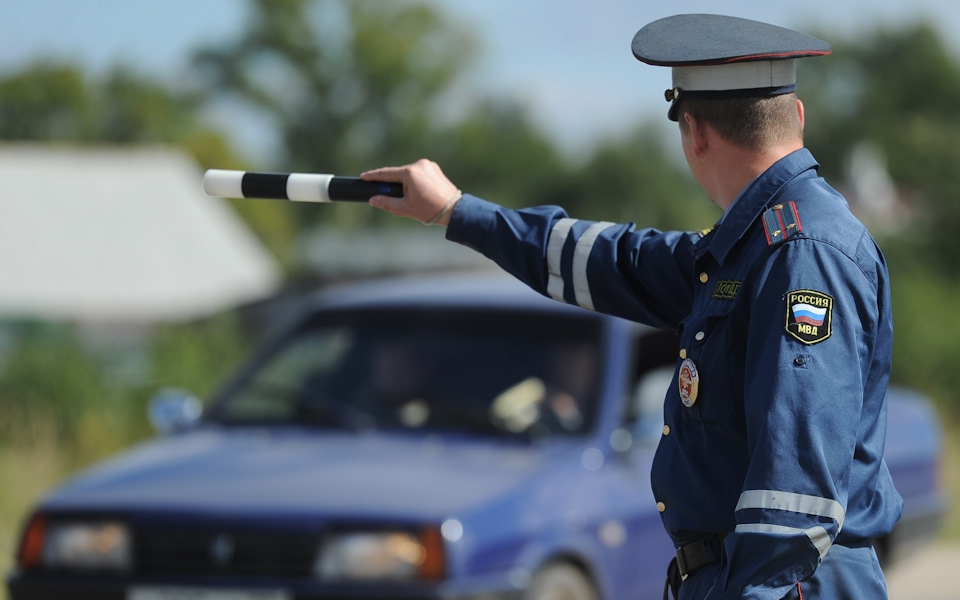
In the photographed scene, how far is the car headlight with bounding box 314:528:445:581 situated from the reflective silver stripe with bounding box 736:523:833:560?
7.55 feet

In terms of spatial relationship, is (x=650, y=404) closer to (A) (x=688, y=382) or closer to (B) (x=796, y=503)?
(A) (x=688, y=382)

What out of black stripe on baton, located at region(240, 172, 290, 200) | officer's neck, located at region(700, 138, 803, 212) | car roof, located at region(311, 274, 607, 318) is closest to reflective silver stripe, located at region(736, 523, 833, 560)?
officer's neck, located at region(700, 138, 803, 212)

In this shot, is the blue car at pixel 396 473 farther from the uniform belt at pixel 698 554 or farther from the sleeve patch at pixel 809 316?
the sleeve patch at pixel 809 316

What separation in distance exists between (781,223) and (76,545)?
10.4 ft

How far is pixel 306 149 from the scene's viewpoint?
7012 centimetres

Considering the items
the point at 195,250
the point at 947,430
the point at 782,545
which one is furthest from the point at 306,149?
the point at 782,545

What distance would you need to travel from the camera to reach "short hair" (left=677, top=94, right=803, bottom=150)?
2553 mm

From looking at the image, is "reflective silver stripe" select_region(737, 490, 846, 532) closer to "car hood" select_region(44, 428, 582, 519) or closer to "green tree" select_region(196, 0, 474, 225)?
"car hood" select_region(44, 428, 582, 519)

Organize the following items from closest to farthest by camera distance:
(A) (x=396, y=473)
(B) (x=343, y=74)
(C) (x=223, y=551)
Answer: (C) (x=223, y=551) < (A) (x=396, y=473) < (B) (x=343, y=74)

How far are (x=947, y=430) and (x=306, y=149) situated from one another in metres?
58.3

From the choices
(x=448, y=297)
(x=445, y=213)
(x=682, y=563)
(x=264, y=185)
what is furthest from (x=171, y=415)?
(x=682, y=563)

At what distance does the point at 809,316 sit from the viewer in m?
2.32

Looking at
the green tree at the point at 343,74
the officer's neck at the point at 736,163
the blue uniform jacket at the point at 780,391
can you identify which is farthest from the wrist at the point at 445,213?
the green tree at the point at 343,74

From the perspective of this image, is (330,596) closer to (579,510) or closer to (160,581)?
(160,581)
